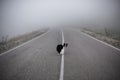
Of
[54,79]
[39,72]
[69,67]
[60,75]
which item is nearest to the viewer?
[54,79]

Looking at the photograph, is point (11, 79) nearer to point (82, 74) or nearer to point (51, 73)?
point (51, 73)

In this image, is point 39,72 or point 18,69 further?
point 18,69

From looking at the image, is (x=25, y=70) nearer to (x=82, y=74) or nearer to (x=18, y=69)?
(x=18, y=69)

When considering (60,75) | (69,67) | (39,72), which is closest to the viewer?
(60,75)

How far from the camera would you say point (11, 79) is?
5.01m

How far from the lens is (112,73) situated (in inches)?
205

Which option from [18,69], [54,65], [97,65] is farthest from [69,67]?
[18,69]

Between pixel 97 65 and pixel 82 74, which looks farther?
pixel 97 65

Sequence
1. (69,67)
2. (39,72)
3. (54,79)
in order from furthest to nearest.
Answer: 1. (69,67)
2. (39,72)
3. (54,79)

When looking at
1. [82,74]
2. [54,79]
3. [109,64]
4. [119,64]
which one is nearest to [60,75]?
[54,79]

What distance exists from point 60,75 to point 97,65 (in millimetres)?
2118

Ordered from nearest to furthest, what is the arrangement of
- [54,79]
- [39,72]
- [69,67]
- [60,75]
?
[54,79] < [60,75] < [39,72] < [69,67]

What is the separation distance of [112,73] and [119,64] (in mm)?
1332

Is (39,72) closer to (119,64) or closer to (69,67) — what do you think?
(69,67)
